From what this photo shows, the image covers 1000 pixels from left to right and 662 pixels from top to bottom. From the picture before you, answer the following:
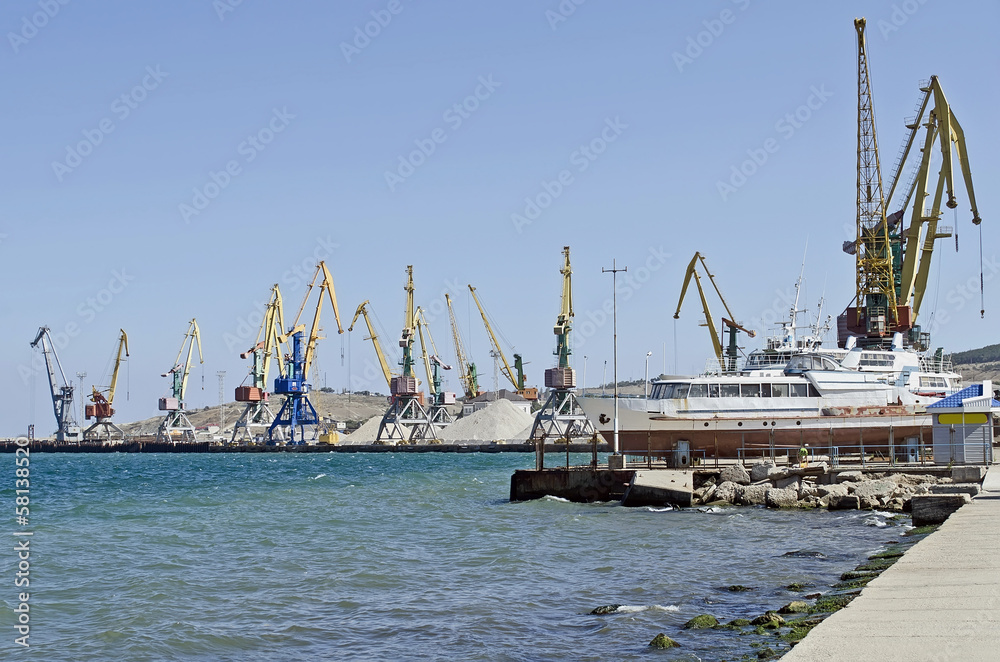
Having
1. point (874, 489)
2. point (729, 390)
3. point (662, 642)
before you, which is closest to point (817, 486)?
Answer: point (874, 489)

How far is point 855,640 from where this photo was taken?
9.95 m

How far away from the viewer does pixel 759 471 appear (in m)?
35.6

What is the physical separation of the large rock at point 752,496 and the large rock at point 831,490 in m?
1.79

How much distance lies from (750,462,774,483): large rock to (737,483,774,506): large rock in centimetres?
136

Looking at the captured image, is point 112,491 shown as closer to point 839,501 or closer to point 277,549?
point 277,549

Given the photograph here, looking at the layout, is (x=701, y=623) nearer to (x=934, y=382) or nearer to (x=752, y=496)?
(x=752, y=496)

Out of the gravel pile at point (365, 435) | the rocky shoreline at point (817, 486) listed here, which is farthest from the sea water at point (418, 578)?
the gravel pile at point (365, 435)

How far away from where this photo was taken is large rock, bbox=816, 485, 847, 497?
32.4 metres

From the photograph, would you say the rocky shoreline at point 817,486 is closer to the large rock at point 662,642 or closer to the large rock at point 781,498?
the large rock at point 781,498

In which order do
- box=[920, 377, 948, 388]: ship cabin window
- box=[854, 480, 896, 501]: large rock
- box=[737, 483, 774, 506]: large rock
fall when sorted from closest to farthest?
box=[854, 480, 896, 501]: large rock < box=[737, 483, 774, 506]: large rock < box=[920, 377, 948, 388]: ship cabin window

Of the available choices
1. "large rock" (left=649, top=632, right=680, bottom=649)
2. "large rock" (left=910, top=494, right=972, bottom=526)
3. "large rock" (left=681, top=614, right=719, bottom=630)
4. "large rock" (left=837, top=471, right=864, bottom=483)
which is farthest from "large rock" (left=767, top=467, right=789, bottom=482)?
"large rock" (left=649, top=632, right=680, bottom=649)

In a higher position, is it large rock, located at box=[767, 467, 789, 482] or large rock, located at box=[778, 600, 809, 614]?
large rock, located at box=[767, 467, 789, 482]

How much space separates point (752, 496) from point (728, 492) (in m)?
0.83

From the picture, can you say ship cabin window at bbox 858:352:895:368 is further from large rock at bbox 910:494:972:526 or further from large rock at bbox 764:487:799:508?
large rock at bbox 910:494:972:526
